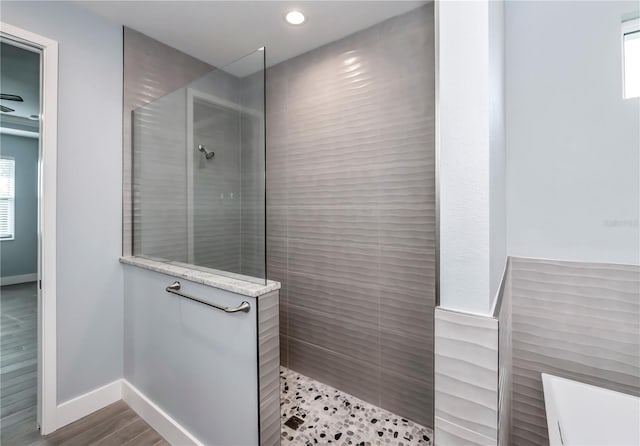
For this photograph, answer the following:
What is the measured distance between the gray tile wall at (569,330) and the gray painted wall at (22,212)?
6.82m

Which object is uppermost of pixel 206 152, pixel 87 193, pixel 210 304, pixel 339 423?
pixel 206 152

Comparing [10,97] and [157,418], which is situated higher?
[10,97]

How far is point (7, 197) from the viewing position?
16.2 ft

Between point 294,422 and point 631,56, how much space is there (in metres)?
2.62

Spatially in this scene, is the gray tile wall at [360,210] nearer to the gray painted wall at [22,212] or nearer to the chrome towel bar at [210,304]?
the chrome towel bar at [210,304]

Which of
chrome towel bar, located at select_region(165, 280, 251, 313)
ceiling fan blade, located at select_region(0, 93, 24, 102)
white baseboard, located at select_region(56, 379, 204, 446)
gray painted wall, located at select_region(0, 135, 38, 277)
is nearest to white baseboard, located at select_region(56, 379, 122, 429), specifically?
white baseboard, located at select_region(56, 379, 204, 446)

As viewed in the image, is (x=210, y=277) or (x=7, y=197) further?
(x=7, y=197)

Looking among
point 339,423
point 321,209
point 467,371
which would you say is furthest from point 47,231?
point 467,371

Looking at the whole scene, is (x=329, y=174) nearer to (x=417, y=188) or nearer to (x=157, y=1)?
(x=417, y=188)

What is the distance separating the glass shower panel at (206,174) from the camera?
4.56 feet

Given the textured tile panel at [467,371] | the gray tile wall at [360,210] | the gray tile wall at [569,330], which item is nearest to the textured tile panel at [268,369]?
the textured tile panel at [467,371]

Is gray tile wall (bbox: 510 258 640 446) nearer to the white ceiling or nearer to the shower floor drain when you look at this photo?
the shower floor drain

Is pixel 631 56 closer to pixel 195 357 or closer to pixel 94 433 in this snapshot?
pixel 195 357

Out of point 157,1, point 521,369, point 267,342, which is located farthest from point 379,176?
point 157,1
